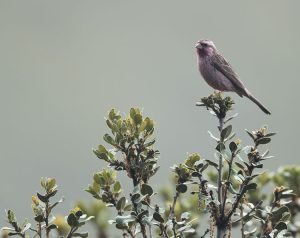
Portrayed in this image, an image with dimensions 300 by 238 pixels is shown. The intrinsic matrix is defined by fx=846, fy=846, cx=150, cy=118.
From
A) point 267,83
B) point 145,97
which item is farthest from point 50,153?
point 267,83

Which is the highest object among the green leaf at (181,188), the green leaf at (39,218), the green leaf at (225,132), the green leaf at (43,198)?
the green leaf at (225,132)

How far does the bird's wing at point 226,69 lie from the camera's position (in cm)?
1262

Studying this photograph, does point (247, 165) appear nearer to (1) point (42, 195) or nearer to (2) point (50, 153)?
(1) point (42, 195)

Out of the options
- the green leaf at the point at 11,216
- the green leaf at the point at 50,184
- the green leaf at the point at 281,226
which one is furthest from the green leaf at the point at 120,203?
the green leaf at the point at 281,226

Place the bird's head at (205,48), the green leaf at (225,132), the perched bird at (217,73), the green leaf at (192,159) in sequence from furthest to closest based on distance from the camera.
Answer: the bird's head at (205,48) → the perched bird at (217,73) → the green leaf at (192,159) → the green leaf at (225,132)

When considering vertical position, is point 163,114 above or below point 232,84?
above

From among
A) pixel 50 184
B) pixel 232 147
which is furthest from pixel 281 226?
pixel 50 184

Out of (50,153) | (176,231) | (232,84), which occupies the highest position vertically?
(50,153)

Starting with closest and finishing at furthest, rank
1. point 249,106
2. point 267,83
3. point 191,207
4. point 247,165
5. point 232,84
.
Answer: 1. point 247,165
2. point 191,207
3. point 232,84
4. point 249,106
5. point 267,83

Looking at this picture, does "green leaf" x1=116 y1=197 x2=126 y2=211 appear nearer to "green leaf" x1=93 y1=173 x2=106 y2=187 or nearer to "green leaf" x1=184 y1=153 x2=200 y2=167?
"green leaf" x1=93 y1=173 x2=106 y2=187

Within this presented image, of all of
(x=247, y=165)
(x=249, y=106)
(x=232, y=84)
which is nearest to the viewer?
(x=247, y=165)

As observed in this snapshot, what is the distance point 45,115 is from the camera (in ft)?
595

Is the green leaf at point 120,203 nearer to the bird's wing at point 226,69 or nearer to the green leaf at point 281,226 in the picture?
the green leaf at point 281,226

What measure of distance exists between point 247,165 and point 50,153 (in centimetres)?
13078
